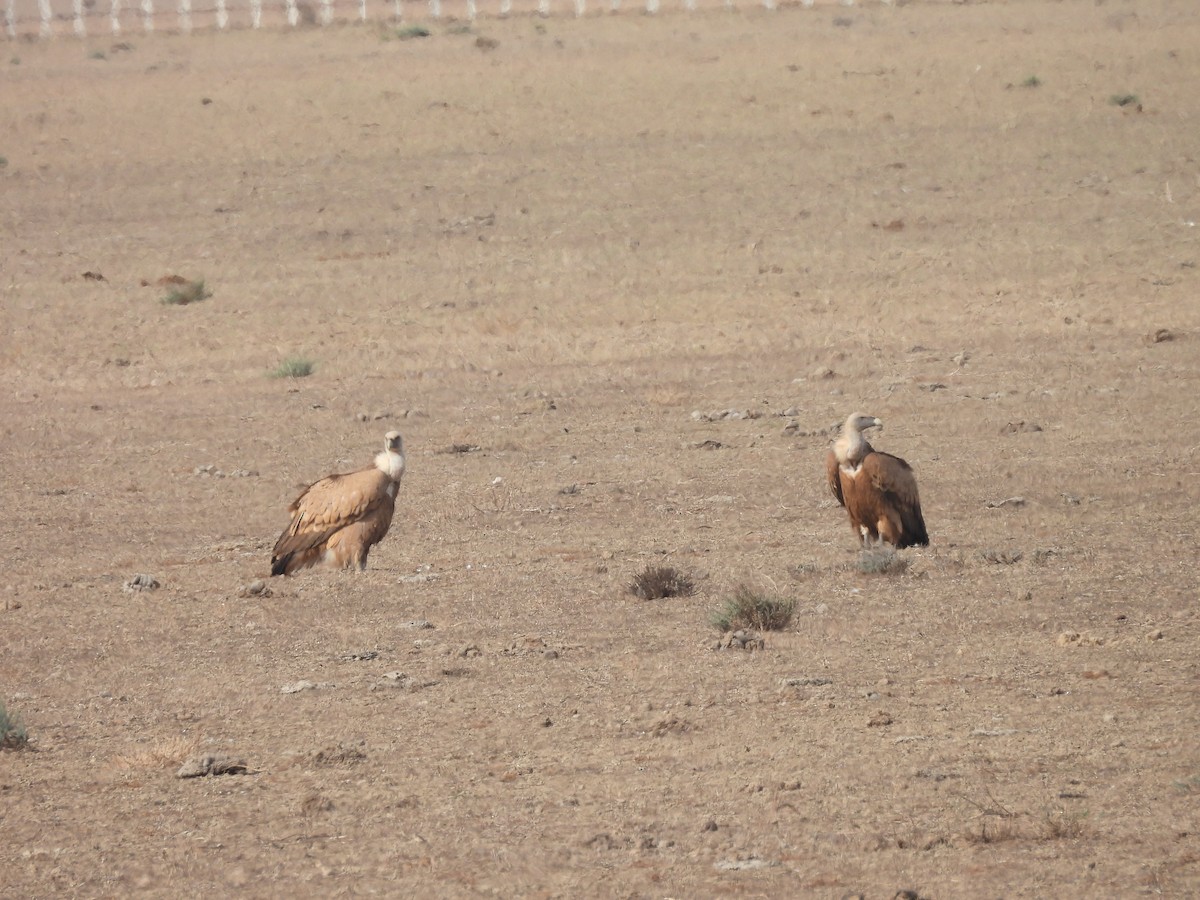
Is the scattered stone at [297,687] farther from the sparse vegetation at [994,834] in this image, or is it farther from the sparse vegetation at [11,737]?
the sparse vegetation at [994,834]

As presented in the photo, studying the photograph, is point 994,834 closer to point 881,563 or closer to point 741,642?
point 741,642

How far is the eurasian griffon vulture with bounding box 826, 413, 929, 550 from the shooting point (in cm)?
1081

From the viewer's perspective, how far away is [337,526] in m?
11.0

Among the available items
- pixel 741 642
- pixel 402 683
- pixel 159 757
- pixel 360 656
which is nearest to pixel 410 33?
pixel 360 656

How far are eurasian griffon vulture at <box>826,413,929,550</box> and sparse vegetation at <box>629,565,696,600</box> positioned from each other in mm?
1442

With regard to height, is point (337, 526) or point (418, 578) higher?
point (337, 526)

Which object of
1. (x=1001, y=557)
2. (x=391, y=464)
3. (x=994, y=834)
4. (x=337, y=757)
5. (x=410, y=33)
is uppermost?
(x=410, y=33)

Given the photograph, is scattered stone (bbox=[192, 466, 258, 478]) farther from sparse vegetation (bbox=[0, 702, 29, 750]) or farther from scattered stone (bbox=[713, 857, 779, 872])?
scattered stone (bbox=[713, 857, 779, 872])

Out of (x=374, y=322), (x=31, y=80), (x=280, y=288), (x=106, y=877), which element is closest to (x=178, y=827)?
(x=106, y=877)

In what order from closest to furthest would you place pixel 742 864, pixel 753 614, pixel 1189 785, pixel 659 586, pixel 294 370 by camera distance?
pixel 742 864 < pixel 1189 785 < pixel 753 614 < pixel 659 586 < pixel 294 370

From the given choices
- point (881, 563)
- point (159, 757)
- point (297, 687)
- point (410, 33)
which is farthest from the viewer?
point (410, 33)

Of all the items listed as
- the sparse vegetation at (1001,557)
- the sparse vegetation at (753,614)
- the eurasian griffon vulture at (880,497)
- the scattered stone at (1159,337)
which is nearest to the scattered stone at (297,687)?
the sparse vegetation at (753,614)

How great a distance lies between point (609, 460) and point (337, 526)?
419 centimetres

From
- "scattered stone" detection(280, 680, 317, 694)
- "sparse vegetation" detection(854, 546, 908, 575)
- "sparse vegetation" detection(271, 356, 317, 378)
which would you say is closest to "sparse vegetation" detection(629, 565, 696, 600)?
"sparse vegetation" detection(854, 546, 908, 575)
